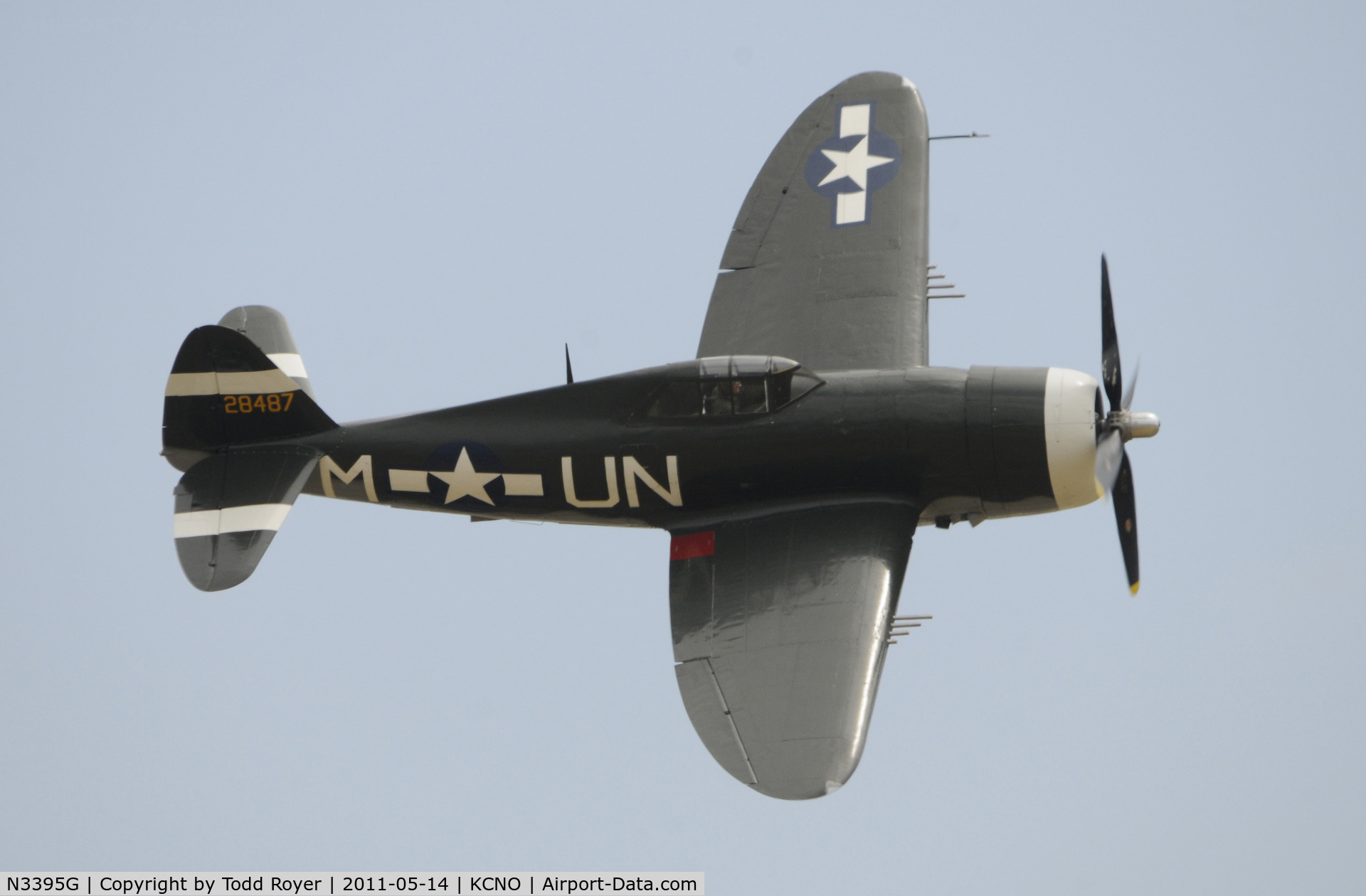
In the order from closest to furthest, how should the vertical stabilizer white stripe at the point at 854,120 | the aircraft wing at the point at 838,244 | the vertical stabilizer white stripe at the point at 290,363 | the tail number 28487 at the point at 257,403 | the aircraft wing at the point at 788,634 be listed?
the aircraft wing at the point at 788,634 → the tail number 28487 at the point at 257,403 → the aircraft wing at the point at 838,244 → the vertical stabilizer white stripe at the point at 290,363 → the vertical stabilizer white stripe at the point at 854,120

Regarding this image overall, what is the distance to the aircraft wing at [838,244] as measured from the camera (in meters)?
18.0

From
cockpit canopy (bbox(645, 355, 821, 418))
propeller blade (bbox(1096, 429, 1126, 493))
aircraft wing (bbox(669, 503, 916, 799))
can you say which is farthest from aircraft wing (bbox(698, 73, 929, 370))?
propeller blade (bbox(1096, 429, 1126, 493))

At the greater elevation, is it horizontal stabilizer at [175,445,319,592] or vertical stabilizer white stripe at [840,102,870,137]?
vertical stabilizer white stripe at [840,102,870,137]

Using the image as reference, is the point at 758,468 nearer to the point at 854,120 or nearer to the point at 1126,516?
the point at 1126,516

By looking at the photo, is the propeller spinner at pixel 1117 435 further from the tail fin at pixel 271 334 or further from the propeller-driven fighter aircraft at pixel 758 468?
the tail fin at pixel 271 334

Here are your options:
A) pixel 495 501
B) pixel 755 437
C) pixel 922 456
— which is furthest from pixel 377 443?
pixel 922 456

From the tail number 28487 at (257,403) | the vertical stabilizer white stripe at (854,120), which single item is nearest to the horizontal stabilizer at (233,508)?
the tail number 28487 at (257,403)

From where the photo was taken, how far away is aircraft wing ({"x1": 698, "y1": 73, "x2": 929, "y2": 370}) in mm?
17984

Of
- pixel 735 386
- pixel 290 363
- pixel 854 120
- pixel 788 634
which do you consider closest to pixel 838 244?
pixel 854 120

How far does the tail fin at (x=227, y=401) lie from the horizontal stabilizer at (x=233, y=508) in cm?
17

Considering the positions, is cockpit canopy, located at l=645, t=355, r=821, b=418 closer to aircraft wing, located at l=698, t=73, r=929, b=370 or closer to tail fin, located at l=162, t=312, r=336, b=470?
aircraft wing, located at l=698, t=73, r=929, b=370

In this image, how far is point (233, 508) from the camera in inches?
679

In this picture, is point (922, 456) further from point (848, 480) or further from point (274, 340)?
point (274, 340)

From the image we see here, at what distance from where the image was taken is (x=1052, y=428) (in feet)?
53.2
